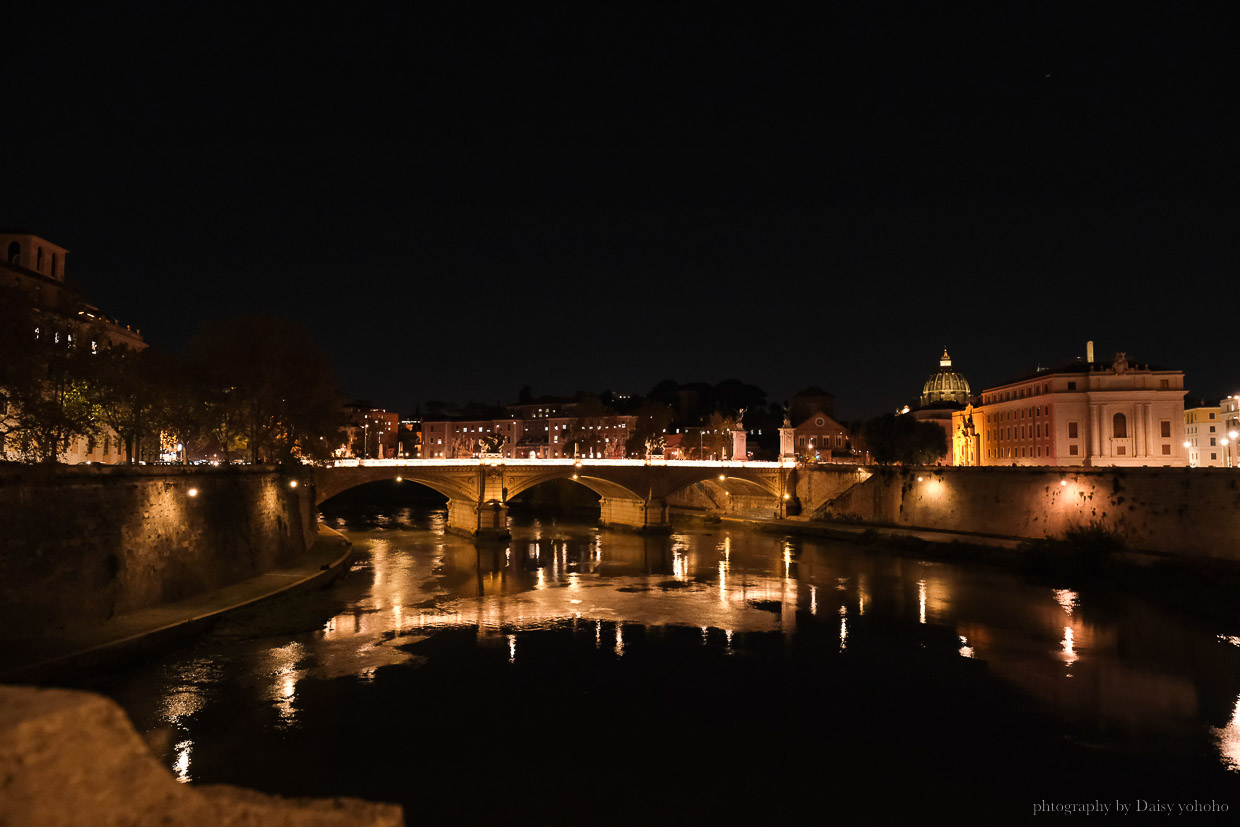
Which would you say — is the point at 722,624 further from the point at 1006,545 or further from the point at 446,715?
the point at 1006,545

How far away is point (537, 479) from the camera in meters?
52.2

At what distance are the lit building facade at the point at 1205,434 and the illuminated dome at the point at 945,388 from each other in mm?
28575

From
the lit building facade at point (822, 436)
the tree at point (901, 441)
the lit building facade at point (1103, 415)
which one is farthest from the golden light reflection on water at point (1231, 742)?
the lit building facade at point (822, 436)

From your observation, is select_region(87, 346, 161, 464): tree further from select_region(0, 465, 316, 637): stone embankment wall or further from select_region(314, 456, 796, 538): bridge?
select_region(314, 456, 796, 538): bridge

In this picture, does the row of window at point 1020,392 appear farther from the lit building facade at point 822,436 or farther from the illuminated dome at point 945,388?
the illuminated dome at point 945,388

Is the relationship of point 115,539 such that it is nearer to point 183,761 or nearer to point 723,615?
point 183,761

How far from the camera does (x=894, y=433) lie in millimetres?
59906

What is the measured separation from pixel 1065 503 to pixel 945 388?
3123 inches

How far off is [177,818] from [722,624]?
2132cm

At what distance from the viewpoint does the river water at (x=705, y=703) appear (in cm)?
1260

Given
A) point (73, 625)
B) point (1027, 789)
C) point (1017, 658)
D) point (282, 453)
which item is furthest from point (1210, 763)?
point (282, 453)

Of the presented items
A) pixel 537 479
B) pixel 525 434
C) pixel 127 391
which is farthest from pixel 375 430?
pixel 127 391

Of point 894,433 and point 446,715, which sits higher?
point 894,433

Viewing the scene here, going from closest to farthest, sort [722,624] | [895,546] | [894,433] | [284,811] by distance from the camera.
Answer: [284,811] → [722,624] → [895,546] → [894,433]
